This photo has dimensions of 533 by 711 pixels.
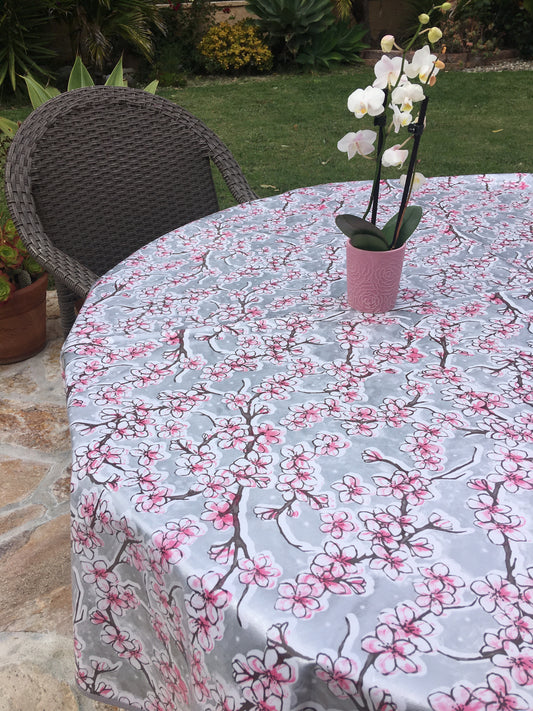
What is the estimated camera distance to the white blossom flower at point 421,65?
109 cm

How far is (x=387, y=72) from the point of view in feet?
3.64

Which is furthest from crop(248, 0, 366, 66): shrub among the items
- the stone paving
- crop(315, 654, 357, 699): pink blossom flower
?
crop(315, 654, 357, 699): pink blossom flower

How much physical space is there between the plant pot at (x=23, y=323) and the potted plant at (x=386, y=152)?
186cm

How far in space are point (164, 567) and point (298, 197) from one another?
141cm

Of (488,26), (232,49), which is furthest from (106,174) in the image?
(488,26)

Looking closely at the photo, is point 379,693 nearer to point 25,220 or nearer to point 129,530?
point 129,530

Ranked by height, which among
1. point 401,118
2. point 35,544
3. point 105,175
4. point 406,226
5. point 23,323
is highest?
point 401,118

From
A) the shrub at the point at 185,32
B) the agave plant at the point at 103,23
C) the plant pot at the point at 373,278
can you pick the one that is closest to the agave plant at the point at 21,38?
the agave plant at the point at 103,23

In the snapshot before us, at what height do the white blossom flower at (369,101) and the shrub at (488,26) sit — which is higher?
the white blossom flower at (369,101)

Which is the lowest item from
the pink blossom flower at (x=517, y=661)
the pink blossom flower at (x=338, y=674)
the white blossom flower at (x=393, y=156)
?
the pink blossom flower at (x=338, y=674)

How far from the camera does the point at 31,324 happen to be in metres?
2.83

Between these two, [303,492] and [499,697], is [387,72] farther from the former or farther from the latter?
[499,697]

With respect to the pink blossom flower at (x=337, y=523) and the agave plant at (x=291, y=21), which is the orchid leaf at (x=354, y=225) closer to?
the pink blossom flower at (x=337, y=523)

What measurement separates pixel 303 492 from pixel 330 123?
639cm
